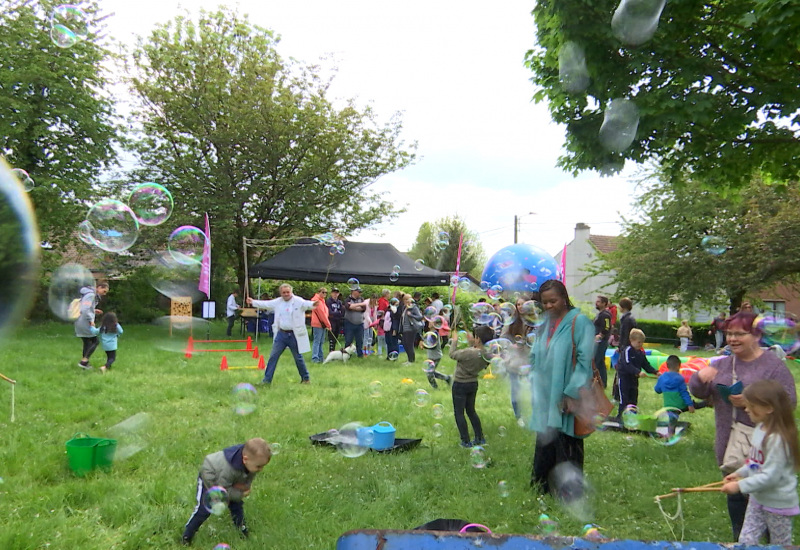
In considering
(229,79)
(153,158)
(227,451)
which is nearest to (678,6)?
(227,451)

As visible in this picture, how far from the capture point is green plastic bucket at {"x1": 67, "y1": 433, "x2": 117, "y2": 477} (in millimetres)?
4762

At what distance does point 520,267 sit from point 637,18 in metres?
12.6

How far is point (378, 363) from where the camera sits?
504 inches

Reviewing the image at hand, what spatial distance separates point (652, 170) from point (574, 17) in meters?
23.1

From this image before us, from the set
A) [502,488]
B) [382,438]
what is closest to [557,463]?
[502,488]

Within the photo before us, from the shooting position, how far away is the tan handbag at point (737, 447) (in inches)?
134

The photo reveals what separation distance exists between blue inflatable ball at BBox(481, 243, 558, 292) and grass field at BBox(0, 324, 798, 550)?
7734 millimetres

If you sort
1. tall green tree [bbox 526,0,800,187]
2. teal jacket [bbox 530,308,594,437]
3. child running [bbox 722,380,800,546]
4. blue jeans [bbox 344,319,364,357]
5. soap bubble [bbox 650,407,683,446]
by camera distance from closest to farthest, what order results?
child running [bbox 722,380,800,546], teal jacket [bbox 530,308,594,437], tall green tree [bbox 526,0,800,187], soap bubble [bbox 650,407,683,446], blue jeans [bbox 344,319,364,357]

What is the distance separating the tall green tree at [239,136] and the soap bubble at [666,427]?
615 inches

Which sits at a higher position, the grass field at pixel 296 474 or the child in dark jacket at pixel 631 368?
the child in dark jacket at pixel 631 368

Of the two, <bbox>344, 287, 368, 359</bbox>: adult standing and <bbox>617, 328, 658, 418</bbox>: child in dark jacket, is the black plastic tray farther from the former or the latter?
<bbox>344, 287, 368, 359</bbox>: adult standing

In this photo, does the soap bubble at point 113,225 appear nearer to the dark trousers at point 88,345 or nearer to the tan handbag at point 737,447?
the dark trousers at point 88,345

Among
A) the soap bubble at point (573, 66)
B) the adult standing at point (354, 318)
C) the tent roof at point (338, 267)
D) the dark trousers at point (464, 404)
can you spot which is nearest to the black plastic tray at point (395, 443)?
the dark trousers at point (464, 404)

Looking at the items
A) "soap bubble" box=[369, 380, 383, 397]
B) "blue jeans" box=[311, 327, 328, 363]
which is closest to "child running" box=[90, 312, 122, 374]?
"blue jeans" box=[311, 327, 328, 363]
